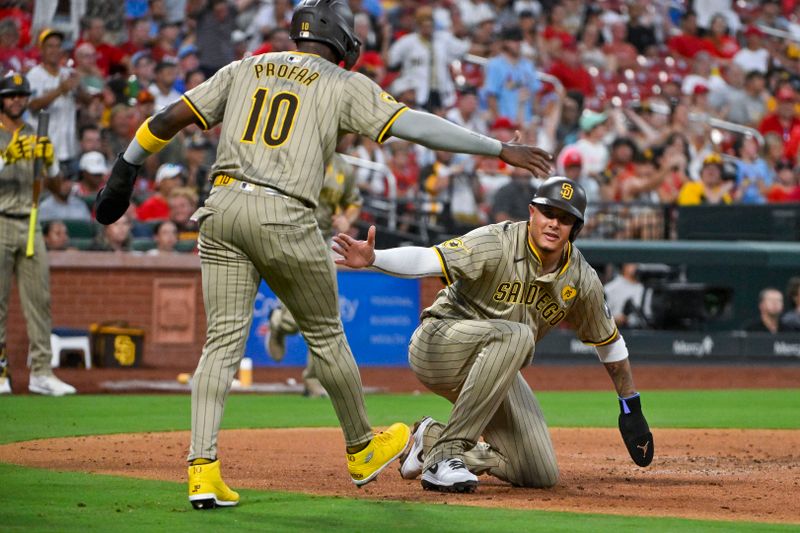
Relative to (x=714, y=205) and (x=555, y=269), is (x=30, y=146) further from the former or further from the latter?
(x=714, y=205)

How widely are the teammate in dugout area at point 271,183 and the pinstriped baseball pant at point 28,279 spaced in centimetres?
556

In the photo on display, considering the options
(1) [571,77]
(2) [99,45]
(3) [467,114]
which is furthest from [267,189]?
(1) [571,77]

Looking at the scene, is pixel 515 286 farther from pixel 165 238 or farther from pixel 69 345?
pixel 165 238

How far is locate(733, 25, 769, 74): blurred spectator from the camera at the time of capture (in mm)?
21953

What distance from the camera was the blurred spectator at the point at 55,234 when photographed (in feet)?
45.7

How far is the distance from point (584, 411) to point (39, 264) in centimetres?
485

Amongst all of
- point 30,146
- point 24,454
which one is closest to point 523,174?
point 30,146

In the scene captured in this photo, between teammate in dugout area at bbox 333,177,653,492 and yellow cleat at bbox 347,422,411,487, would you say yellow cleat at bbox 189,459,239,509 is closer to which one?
yellow cleat at bbox 347,422,411,487

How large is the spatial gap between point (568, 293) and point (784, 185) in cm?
1289

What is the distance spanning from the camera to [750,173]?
18.7 metres

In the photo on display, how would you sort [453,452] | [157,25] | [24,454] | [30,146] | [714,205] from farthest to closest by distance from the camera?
[157,25] < [714,205] < [30,146] < [24,454] < [453,452]

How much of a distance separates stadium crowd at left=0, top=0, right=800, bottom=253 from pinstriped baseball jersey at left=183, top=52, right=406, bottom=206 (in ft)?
27.4

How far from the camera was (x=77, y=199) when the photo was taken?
47.2 ft

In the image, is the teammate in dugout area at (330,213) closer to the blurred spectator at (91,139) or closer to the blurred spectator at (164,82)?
the blurred spectator at (91,139)
